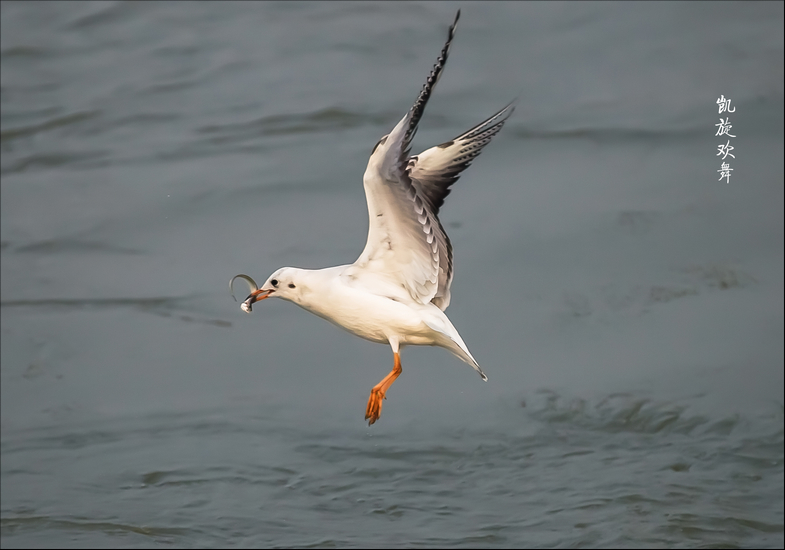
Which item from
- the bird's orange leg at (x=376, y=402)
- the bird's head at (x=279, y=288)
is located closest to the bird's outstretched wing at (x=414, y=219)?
the bird's head at (x=279, y=288)

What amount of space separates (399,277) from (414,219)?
484 mm

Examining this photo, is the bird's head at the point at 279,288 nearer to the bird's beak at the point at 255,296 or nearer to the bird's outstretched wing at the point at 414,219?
the bird's beak at the point at 255,296

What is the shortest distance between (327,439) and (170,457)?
5.52ft

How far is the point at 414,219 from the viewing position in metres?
6.45

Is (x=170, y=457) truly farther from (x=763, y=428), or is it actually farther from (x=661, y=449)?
(x=763, y=428)

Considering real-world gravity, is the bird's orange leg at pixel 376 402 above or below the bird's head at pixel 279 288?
below

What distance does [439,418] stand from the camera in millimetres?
12570

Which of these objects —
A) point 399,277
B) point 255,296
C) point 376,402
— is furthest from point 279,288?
point 376,402

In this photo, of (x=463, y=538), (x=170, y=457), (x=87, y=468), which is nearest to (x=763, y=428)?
(x=463, y=538)

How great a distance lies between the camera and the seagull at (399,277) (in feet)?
21.4

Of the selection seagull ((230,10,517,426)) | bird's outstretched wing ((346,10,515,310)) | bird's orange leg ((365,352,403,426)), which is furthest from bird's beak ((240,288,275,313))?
bird's orange leg ((365,352,403,426))

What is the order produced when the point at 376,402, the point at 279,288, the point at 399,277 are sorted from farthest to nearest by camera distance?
the point at 399,277 → the point at 279,288 → the point at 376,402

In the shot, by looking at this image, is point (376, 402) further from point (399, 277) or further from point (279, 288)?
point (279, 288)

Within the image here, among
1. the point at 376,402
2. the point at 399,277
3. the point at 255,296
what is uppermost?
the point at 399,277
